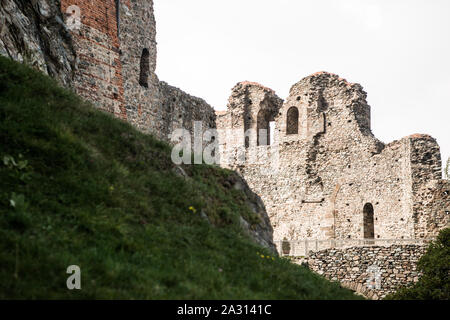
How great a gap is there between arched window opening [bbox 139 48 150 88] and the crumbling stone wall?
9.85m

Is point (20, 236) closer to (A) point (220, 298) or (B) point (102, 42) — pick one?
(A) point (220, 298)

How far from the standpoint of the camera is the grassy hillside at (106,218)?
573 cm

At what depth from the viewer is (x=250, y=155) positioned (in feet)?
102

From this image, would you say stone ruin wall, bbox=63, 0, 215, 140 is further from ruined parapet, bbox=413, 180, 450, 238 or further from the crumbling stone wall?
ruined parapet, bbox=413, 180, 450, 238

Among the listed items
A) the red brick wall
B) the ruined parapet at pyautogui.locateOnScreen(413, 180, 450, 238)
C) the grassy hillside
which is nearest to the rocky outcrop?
the red brick wall

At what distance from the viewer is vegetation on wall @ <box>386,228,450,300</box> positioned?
45.3 ft

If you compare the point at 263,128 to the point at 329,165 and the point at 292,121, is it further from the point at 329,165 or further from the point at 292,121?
the point at 329,165

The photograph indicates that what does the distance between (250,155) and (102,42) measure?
1705 centimetres

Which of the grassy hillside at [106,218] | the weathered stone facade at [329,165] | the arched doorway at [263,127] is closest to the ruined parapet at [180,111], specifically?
the grassy hillside at [106,218]

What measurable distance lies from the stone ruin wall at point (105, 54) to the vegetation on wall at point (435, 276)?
9387 millimetres

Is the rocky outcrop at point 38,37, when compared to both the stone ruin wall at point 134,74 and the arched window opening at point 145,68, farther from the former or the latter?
the arched window opening at point 145,68

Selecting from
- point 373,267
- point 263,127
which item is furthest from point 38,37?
point 263,127
